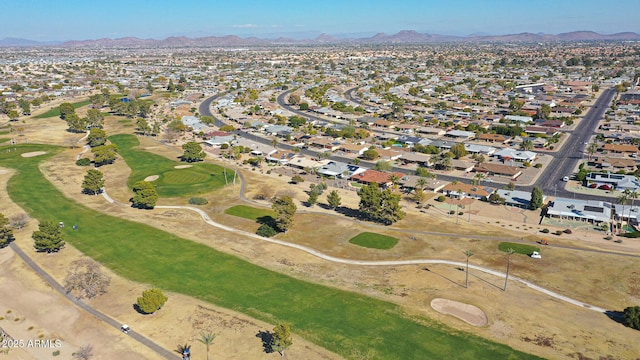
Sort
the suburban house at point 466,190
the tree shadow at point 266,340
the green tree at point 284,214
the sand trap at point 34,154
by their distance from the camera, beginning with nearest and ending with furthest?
the tree shadow at point 266,340 → the green tree at point 284,214 → the suburban house at point 466,190 → the sand trap at point 34,154

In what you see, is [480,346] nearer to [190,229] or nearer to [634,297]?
[634,297]

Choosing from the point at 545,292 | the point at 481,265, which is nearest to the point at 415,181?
the point at 481,265

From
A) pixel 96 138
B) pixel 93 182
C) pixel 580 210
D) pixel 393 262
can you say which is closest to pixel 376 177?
pixel 393 262

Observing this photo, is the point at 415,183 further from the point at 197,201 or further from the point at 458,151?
the point at 197,201

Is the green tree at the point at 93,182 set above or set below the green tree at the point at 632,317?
above

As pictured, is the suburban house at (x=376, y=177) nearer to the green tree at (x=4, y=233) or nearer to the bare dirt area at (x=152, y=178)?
the bare dirt area at (x=152, y=178)

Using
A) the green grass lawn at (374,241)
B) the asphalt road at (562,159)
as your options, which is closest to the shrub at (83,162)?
the asphalt road at (562,159)
